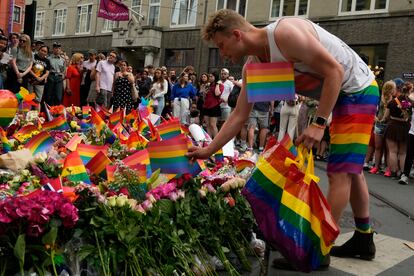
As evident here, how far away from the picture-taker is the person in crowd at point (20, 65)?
823 cm

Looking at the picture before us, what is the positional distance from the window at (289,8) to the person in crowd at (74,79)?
12703 mm

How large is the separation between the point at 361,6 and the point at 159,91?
1140cm

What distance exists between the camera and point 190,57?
2508cm

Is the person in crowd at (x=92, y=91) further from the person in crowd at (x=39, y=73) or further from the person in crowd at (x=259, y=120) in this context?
the person in crowd at (x=259, y=120)

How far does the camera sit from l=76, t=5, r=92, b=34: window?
104 ft

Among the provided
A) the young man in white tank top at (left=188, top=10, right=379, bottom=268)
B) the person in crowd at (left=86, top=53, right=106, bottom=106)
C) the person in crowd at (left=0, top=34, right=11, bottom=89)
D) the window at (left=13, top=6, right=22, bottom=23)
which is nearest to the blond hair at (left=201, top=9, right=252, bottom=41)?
the young man in white tank top at (left=188, top=10, right=379, bottom=268)

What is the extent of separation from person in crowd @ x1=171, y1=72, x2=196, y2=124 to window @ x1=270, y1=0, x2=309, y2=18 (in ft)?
37.1

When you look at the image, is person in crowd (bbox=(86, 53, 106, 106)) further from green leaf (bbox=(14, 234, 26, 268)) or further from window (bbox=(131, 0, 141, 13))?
window (bbox=(131, 0, 141, 13))

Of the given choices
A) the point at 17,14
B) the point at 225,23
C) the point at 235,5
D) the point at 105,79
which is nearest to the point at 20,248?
the point at 225,23

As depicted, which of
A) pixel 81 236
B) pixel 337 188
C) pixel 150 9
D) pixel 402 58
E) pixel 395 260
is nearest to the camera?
pixel 81 236

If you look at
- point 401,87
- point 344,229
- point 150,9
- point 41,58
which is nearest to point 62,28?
point 150,9

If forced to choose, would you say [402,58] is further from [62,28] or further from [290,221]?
[62,28]

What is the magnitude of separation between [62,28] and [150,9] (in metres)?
9.35

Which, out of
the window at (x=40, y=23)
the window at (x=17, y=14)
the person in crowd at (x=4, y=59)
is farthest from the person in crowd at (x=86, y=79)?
the window at (x=17, y=14)
